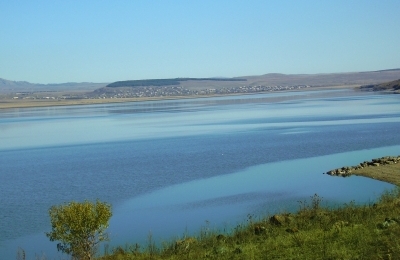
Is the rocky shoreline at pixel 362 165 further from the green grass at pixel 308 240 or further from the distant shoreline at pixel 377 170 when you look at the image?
the green grass at pixel 308 240

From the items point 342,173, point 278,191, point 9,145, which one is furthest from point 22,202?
point 9,145

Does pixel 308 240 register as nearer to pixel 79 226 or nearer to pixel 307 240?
pixel 307 240

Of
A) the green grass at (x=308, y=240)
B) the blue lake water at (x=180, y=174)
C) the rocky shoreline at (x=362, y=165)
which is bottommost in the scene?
the blue lake water at (x=180, y=174)

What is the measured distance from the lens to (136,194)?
1905cm

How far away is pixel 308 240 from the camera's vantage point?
9.05 meters

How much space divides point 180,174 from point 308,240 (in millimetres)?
13827

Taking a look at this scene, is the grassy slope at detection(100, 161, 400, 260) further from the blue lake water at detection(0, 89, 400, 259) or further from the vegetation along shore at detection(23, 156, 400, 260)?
the blue lake water at detection(0, 89, 400, 259)

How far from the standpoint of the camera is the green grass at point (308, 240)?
8.27 meters

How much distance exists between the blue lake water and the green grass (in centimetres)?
276

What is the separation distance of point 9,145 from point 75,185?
18.9m

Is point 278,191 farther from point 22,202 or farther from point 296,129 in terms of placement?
point 296,129

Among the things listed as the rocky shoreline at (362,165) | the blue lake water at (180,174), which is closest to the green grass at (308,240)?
the blue lake water at (180,174)

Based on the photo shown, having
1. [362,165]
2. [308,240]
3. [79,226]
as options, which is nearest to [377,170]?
[362,165]

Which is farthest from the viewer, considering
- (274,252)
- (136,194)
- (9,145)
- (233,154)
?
(9,145)
